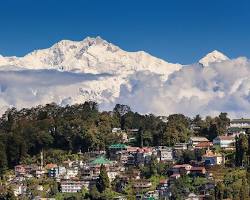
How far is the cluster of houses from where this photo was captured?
62.7 meters

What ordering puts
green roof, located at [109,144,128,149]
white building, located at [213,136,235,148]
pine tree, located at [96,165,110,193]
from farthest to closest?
1. green roof, located at [109,144,128,149]
2. white building, located at [213,136,235,148]
3. pine tree, located at [96,165,110,193]

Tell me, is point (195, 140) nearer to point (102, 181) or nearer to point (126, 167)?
point (126, 167)

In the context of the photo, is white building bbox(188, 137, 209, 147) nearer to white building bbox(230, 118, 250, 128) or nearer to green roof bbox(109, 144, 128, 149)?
green roof bbox(109, 144, 128, 149)

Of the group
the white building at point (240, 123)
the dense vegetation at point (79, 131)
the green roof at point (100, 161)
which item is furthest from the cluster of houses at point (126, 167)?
the white building at point (240, 123)

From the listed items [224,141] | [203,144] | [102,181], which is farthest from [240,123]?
[102,181]

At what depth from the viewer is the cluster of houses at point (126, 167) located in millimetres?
62672

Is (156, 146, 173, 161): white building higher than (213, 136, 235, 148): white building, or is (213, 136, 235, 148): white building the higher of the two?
(213, 136, 235, 148): white building

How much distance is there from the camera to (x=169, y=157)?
6819 cm

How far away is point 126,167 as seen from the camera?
68500mm

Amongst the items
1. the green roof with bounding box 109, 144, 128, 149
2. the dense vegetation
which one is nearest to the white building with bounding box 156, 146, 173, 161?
the dense vegetation

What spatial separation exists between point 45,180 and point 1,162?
512 cm

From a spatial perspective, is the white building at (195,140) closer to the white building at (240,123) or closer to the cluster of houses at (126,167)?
the cluster of houses at (126,167)

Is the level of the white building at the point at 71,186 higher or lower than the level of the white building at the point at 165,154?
lower

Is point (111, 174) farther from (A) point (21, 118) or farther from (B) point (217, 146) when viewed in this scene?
(A) point (21, 118)
